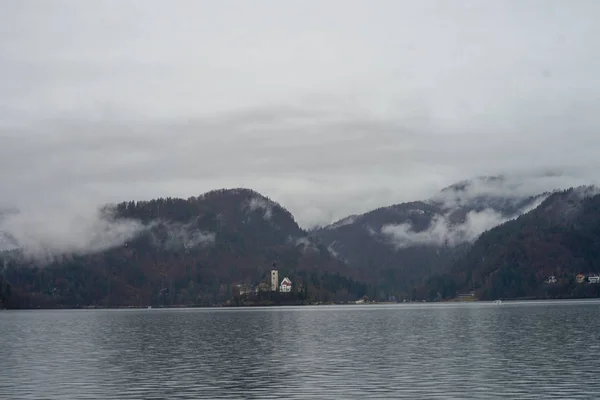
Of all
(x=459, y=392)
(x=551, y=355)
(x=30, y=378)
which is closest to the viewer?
(x=459, y=392)

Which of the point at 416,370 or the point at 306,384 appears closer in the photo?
the point at 306,384

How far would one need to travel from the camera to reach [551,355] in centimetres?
10069

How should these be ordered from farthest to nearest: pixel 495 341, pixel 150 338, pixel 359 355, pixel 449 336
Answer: pixel 150 338 → pixel 449 336 → pixel 495 341 → pixel 359 355

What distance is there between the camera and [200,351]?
394 feet

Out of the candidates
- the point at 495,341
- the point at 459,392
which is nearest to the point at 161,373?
the point at 459,392

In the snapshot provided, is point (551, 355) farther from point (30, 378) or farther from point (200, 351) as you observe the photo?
point (30, 378)

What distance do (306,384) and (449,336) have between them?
67.3 metres

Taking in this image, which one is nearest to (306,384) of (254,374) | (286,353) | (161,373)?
(254,374)

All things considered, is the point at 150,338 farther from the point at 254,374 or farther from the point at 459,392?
the point at 459,392

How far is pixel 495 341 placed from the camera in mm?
126375

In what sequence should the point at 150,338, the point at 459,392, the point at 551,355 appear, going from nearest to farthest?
the point at 459,392 → the point at 551,355 → the point at 150,338

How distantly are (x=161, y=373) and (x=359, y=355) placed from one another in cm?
2904

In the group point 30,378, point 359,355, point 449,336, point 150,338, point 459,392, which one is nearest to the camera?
point 459,392

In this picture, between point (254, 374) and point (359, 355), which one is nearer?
point (254, 374)
